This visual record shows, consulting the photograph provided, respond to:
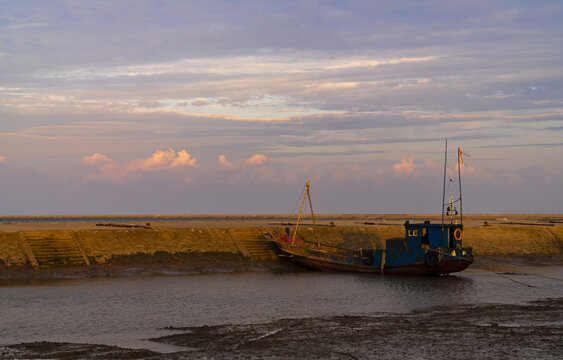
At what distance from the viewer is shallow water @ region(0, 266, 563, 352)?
27.1m

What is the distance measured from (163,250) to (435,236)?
22.9m

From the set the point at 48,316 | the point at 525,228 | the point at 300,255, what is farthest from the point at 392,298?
the point at 525,228

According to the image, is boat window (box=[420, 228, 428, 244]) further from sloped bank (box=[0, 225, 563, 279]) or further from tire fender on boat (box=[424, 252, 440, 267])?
sloped bank (box=[0, 225, 563, 279])

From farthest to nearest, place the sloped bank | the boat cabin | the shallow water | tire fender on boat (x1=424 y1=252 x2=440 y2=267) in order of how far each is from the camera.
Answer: the boat cabin
tire fender on boat (x1=424 y1=252 x2=440 y2=267)
the sloped bank
the shallow water

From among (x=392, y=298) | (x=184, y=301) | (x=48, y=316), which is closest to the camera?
(x=48, y=316)

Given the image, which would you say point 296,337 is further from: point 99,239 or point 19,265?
point 99,239

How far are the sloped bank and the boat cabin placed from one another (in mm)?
11459

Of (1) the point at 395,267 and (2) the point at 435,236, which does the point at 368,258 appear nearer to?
(1) the point at 395,267

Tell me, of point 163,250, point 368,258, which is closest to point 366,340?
point 368,258

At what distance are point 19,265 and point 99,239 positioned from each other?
322 inches

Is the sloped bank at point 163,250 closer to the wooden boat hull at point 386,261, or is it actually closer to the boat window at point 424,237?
the wooden boat hull at point 386,261

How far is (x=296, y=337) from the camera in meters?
25.1

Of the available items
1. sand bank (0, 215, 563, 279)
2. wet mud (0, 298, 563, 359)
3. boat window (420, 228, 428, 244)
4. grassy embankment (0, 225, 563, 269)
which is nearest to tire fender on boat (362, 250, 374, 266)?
boat window (420, 228, 428, 244)

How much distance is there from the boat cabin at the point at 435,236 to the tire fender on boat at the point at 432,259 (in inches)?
41.5
